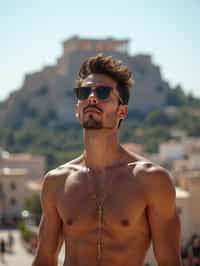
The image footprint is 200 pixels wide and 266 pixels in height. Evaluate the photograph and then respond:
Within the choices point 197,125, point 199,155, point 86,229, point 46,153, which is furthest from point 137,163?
point 197,125

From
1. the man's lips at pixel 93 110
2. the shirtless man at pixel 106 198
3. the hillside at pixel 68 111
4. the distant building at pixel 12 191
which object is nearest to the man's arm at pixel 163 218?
the shirtless man at pixel 106 198

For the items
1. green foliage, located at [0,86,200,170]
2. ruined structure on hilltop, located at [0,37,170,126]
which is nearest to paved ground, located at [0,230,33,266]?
green foliage, located at [0,86,200,170]

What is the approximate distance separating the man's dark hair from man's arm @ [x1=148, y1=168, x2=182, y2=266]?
1.44 feet

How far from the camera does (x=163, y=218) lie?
356 centimetres

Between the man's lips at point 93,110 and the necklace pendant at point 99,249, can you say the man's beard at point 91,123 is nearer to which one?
the man's lips at point 93,110

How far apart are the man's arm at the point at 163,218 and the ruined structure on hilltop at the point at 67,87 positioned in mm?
83191

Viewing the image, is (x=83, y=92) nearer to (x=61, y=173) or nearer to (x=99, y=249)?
(x=61, y=173)

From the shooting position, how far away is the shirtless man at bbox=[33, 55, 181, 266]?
11.7ft

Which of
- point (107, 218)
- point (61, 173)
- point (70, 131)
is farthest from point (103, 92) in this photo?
point (70, 131)

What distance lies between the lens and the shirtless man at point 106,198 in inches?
141

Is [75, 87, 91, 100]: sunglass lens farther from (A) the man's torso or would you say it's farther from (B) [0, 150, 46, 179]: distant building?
(B) [0, 150, 46, 179]: distant building

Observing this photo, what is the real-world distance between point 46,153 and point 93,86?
72491mm

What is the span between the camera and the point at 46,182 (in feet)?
12.7

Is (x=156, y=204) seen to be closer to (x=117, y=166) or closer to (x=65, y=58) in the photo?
(x=117, y=166)
